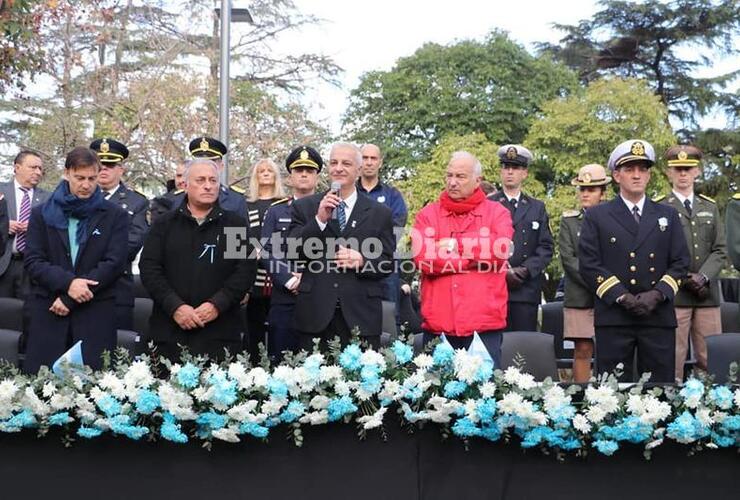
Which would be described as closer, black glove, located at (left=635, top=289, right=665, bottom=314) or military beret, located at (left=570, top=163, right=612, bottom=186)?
black glove, located at (left=635, top=289, right=665, bottom=314)

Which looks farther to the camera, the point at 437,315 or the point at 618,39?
the point at 618,39

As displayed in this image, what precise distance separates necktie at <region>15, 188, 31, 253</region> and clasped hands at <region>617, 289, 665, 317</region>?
14.8ft

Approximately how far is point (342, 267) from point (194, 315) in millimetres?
910

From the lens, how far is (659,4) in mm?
50188

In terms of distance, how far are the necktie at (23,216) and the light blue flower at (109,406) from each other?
421cm

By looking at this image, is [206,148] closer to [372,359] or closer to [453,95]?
[372,359]

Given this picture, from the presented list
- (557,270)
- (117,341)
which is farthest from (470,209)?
(557,270)

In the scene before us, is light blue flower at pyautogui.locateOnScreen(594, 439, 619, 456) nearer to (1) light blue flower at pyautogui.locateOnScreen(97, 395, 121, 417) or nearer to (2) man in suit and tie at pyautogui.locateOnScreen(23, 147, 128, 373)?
(1) light blue flower at pyautogui.locateOnScreen(97, 395, 121, 417)

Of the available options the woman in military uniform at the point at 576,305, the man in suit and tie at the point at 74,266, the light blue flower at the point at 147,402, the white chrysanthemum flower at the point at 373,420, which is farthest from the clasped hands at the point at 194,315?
the woman in military uniform at the point at 576,305

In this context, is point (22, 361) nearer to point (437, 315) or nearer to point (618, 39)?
point (437, 315)

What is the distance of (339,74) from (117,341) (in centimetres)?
1903

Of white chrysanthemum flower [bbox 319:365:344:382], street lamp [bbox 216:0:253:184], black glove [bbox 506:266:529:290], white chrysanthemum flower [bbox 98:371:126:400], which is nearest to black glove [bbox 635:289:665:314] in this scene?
black glove [bbox 506:266:529:290]

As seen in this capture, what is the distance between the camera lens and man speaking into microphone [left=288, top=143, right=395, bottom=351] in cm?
595

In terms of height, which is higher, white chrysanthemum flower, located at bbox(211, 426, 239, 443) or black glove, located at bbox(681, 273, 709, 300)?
black glove, located at bbox(681, 273, 709, 300)
